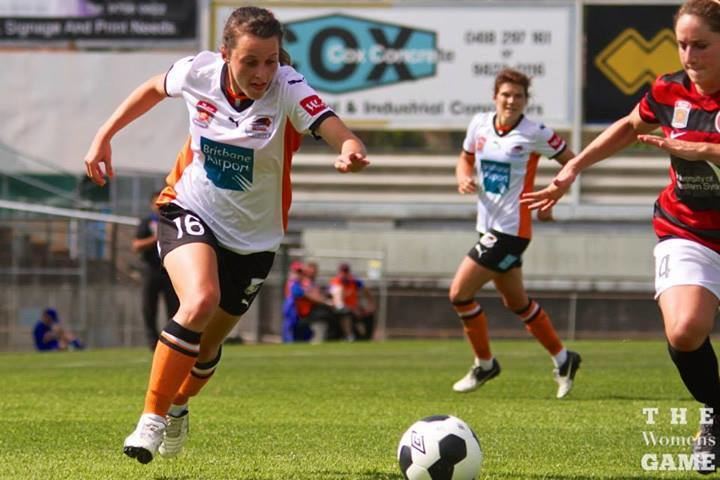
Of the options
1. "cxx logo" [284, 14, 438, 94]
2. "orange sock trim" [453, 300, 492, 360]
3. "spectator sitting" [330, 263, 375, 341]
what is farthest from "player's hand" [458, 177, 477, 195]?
"cxx logo" [284, 14, 438, 94]

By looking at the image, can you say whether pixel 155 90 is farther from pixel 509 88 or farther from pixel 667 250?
pixel 509 88

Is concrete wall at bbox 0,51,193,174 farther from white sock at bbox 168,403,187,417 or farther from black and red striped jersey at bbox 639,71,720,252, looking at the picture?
black and red striped jersey at bbox 639,71,720,252

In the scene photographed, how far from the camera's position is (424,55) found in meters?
30.4

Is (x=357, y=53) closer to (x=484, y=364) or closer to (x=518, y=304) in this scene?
(x=518, y=304)

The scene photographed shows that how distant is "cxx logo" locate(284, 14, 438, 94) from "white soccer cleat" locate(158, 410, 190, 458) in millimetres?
23339

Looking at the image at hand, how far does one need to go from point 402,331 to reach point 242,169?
61.9 ft

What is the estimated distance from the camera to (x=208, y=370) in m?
7.55

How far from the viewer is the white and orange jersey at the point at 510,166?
38.8 feet

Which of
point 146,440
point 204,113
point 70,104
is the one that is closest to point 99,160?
point 204,113

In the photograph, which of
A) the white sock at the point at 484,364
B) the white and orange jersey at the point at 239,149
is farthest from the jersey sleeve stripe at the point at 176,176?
the white sock at the point at 484,364

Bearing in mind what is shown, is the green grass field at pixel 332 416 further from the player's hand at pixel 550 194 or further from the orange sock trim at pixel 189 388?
the player's hand at pixel 550 194

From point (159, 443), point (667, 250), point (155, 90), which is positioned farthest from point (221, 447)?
point (667, 250)

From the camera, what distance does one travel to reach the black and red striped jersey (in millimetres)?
6742

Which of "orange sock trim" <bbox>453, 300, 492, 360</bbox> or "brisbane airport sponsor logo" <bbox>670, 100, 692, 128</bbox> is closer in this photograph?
"brisbane airport sponsor logo" <bbox>670, 100, 692, 128</bbox>
